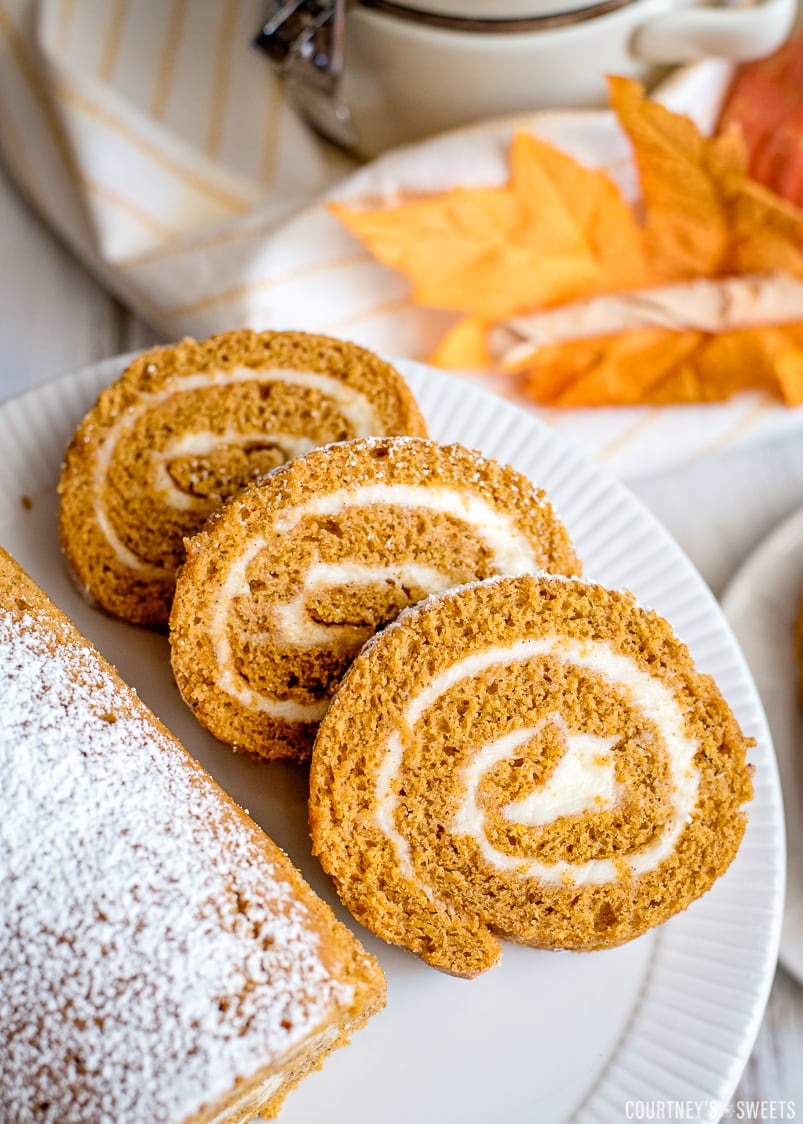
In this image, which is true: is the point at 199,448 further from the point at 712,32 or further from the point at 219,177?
the point at 712,32

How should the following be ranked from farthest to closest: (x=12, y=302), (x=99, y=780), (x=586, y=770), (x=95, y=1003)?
(x=12, y=302) → (x=586, y=770) → (x=99, y=780) → (x=95, y=1003)

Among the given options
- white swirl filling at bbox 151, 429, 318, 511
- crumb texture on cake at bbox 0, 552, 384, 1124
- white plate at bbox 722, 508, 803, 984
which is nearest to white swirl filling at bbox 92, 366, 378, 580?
white swirl filling at bbox 151, 429, 318, 511

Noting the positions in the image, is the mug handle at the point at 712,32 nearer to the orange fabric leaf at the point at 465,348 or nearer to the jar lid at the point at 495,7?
the jar lid at the point at 495,7

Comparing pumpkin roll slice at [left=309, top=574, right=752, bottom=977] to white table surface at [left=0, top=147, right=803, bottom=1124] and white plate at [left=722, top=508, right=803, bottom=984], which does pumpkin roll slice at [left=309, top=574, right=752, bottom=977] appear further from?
white table surface at [left=0, top=147, right=803, bottom=1124]

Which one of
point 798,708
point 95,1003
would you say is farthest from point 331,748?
point 798,708

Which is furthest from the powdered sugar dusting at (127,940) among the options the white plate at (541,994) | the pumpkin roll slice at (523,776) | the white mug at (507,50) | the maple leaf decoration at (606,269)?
the white mug at (507,50)

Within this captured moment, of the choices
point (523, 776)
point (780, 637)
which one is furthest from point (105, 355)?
point (780, 637)

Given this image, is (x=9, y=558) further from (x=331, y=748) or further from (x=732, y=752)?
(x=732, y=752)
